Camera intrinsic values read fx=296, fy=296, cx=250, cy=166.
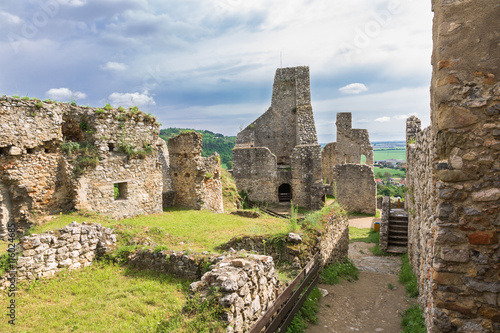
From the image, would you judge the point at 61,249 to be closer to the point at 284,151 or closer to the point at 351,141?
the point at 284,151

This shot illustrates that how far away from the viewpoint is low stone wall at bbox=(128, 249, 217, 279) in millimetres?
6129

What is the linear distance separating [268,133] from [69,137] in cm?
1538

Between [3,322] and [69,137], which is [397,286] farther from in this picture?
[69,137]

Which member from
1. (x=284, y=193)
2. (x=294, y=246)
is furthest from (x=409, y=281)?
(x=284, y=193)

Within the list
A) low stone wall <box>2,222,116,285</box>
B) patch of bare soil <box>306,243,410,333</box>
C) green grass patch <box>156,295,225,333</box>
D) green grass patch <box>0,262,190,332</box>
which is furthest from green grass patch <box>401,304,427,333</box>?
low stone wall <box>2,222,116,285</box>

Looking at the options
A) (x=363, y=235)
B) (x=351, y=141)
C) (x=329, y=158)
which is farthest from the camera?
(x=329, y=158)

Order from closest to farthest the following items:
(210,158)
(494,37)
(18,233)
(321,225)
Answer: (494,37)
(321,225)
(18,233)
(210,158)

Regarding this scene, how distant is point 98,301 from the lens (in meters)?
5.31

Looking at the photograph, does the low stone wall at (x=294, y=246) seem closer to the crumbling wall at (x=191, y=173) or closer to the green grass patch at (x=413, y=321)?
the green grass patch at (x=413, y=321)

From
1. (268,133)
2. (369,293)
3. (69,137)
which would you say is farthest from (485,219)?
(268,133)

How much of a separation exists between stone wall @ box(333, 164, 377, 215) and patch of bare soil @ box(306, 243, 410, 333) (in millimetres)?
9023

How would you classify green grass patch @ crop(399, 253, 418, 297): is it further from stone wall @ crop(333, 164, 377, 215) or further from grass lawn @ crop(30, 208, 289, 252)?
stone wall @ crop(333, 164, 377, 215)

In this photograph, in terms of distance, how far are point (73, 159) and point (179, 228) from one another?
4.07m

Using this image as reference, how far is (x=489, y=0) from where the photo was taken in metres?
2.99
